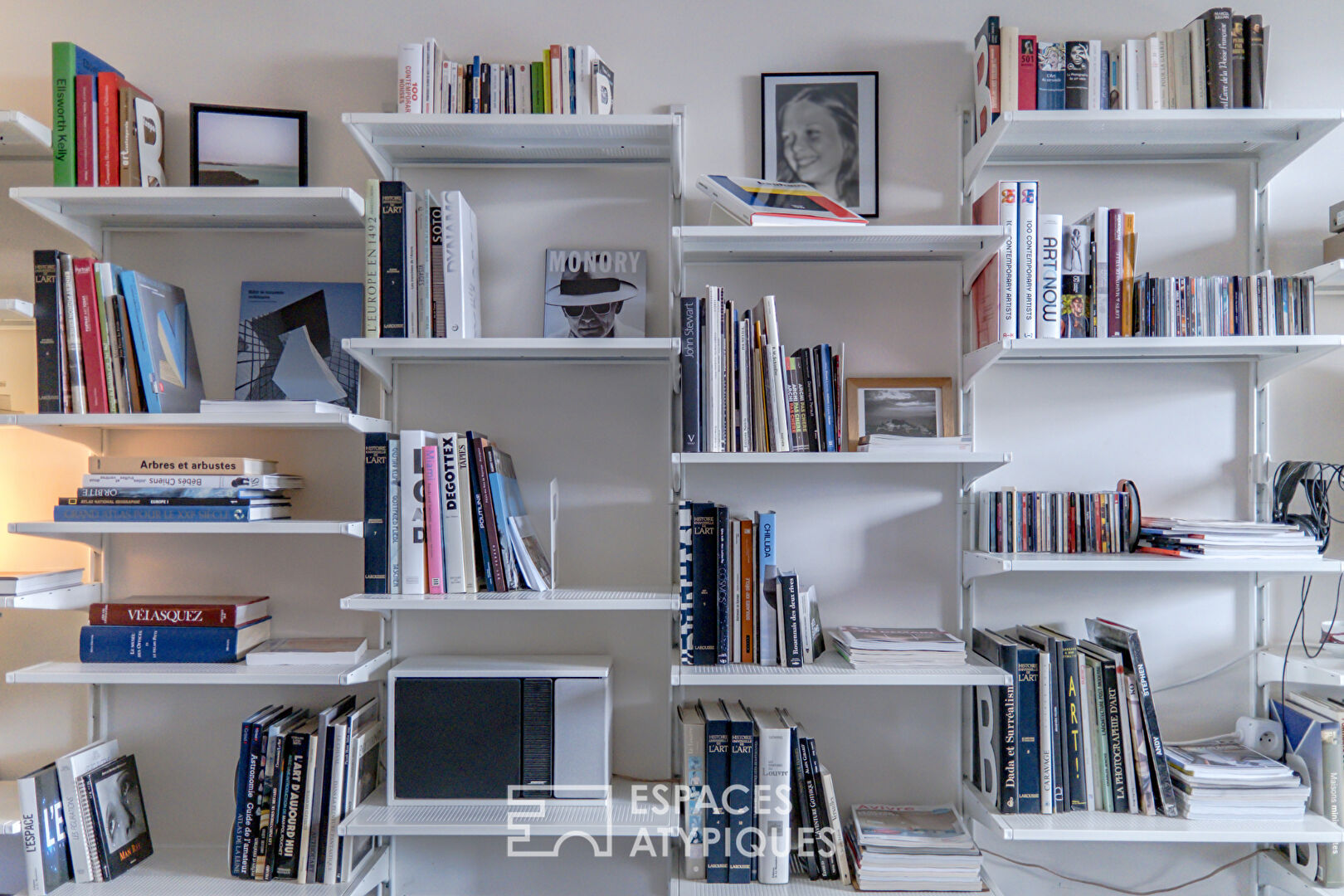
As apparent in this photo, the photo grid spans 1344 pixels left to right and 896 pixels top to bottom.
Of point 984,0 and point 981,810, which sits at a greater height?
point 984,0

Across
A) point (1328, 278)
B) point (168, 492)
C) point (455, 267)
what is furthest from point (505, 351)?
point (1328, 278)

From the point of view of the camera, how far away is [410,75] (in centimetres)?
170

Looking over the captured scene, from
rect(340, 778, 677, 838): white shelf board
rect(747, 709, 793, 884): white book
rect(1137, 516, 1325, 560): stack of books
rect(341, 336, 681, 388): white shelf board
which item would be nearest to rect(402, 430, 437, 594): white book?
rect(341, 336, 681, 388): white shelf board

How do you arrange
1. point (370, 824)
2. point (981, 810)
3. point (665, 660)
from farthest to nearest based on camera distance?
point (665, 660)
point (981, 810)
point (370, 824)

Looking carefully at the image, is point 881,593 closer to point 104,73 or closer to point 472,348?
point 472,348

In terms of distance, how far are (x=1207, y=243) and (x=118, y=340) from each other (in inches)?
90.1

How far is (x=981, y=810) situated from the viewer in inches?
66.2

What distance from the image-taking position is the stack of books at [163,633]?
168 centimetres

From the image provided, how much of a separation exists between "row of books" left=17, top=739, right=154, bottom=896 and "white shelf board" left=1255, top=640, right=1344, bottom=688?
2390 mm

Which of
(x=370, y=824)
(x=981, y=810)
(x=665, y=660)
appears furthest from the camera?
(x=665, y=660)

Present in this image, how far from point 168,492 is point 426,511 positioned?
51 centimetres

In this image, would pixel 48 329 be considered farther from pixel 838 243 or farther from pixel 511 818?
pixel 838 243

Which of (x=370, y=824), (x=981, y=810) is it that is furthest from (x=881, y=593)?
(x=370, y=824)

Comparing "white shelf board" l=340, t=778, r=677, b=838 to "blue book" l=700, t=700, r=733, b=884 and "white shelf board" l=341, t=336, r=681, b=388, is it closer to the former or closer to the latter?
"blue book" l=700, t=700, r=733, b=884
